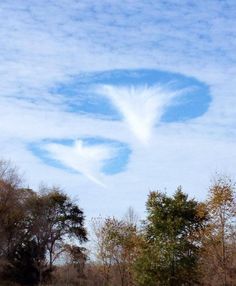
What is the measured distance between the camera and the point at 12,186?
181ft

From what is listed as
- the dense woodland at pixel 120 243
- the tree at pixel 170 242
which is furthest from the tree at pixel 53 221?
the tree at pixel 170 242

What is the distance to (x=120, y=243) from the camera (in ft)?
168

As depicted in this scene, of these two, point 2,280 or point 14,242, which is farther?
point 14,242

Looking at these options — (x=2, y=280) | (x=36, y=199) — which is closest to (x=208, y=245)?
(x=2, y=280)

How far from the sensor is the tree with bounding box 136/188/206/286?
35.5m

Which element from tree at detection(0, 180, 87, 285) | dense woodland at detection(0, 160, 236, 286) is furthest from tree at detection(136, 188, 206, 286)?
tree at detection(0, 180, 87, 285)

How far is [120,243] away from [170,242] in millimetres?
15950

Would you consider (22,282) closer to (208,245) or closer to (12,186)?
(12,186)

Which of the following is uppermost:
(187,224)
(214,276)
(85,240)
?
(85,240)

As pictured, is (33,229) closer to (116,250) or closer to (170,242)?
(116,250)

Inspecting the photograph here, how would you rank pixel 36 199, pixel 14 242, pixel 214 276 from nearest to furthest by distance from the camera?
pixel 214 276, pixel 14 242, pixel 36 199

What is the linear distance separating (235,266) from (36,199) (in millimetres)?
27725

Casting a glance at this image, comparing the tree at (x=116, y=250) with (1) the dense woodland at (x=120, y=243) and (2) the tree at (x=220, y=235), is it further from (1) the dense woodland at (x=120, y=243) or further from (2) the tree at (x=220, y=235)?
(2) the tree at (x=220, y=235)

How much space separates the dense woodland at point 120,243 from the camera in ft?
113
